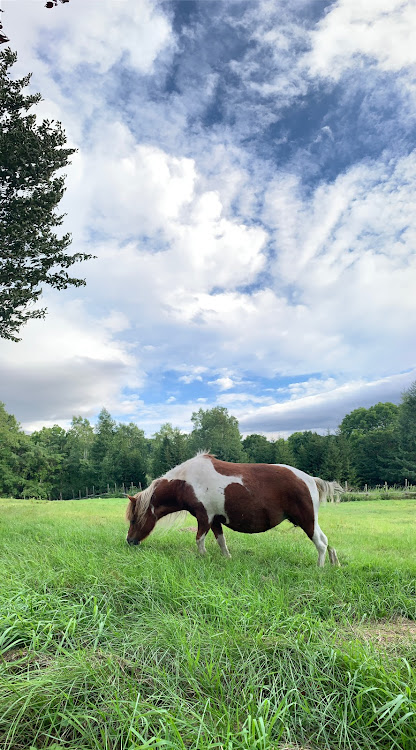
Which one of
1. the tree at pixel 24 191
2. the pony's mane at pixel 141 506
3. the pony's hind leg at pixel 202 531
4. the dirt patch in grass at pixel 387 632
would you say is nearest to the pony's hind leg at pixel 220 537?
the pony's hind leg at pixel 202 531

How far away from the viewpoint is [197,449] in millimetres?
46344

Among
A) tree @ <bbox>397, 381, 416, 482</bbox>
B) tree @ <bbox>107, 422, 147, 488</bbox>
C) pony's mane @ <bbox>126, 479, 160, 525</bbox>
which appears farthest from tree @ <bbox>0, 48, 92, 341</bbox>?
tree @ <bbox>397, 381, 416, 482</bbox>

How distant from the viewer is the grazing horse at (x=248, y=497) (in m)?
6.09

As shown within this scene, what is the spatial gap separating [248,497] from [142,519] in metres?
2.16

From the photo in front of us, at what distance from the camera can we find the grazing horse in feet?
20.0

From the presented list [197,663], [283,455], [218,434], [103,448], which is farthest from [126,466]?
[197,663]

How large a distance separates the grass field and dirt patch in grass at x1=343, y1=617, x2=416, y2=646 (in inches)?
0.9

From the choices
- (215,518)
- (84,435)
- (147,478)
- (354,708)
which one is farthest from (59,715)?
(84,435)

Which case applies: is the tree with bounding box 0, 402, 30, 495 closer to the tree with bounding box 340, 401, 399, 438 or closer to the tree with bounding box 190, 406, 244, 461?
the tree with bounding box 190, 406, 244, 461

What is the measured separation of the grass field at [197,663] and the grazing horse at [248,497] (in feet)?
4.64

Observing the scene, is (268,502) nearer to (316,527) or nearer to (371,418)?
(316,527)


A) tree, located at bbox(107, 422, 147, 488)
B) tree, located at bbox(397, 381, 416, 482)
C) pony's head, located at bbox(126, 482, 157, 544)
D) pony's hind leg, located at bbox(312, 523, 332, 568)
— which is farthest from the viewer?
tree, located at bbox(107, 422, 147, 488)

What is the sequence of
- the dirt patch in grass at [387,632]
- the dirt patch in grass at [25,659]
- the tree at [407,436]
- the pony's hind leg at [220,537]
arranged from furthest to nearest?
the tree at [407,436]
the pony's hind leg at [220,537]
the dirt patch in grass at [387,632]
the dirt patch in grass at [25,659]

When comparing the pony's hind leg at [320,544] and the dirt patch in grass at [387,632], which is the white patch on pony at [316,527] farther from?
the dirt patch in grass at [387,632]
